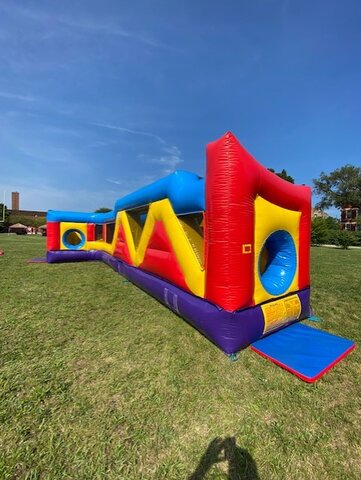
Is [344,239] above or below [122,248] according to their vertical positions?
above

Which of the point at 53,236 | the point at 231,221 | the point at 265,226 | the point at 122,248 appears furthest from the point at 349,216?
the point at 231,221

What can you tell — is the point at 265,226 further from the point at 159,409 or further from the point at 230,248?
the point at 159,409

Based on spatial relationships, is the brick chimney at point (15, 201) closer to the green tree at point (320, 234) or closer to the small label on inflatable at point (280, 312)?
the green tree at point (320, 234)

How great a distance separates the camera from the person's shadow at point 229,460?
143cm

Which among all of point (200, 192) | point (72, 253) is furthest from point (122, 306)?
point (72, 253)

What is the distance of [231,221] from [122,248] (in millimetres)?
4398

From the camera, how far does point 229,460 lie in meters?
1.52

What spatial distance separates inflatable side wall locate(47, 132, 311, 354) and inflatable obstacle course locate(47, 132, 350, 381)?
1 centimetres

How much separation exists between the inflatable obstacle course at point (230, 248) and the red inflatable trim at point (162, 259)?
0.05ft

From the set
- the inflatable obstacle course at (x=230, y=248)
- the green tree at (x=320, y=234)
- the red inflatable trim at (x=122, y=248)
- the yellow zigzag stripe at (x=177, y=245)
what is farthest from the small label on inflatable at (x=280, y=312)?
the green tree at (x=320, y=234)

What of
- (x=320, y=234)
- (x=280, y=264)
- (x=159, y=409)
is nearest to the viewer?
(x=159, y=409)

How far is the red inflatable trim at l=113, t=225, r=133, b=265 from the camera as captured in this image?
6074 millimetres

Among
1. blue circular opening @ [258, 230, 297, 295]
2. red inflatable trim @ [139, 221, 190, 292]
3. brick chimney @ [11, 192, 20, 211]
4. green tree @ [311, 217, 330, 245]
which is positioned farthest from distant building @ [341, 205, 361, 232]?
brick chimney @ [11, 192, 20, 211]

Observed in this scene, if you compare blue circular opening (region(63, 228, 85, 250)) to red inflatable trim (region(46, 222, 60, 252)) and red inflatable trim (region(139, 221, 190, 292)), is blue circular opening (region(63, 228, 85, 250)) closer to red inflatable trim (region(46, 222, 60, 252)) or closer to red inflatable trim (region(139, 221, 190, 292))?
red inflatable trim (region(46, 222, 60, 252))
